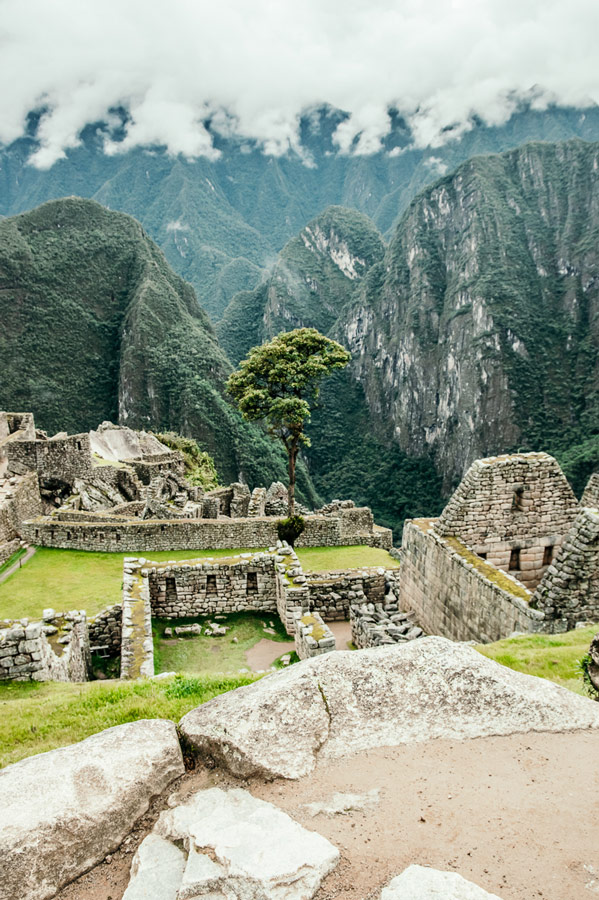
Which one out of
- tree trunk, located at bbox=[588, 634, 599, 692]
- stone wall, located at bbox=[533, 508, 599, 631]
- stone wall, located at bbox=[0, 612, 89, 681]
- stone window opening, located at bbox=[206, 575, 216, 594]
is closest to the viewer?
tree trunk, located at bbox=[588, 634, 599, 692]

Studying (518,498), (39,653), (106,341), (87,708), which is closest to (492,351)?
(106,341)

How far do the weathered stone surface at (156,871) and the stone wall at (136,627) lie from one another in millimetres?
4602

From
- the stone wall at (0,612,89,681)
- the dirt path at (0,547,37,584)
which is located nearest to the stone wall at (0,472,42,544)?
the dirt path at (0,547,37,584)

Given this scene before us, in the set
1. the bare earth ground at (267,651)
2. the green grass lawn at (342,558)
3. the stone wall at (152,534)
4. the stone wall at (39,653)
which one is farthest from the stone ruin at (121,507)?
the stone wall at (39,653)

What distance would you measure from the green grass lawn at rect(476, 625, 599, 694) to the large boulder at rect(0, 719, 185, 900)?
332cm

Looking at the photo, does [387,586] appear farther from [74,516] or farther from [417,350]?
[417,350]

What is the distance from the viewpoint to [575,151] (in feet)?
637

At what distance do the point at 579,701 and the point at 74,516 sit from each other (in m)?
16.0

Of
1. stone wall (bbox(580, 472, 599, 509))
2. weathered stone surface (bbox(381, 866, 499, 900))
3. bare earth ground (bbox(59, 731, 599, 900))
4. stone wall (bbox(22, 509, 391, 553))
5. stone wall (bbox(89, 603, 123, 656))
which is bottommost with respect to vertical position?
stone wall (bbox(89, 603, 123, 656))

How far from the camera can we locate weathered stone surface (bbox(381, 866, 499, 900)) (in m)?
1.89

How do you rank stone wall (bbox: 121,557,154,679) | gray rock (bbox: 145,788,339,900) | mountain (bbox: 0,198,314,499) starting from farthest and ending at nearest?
mountain (bbox: 0,198,314,499)
stone wall (bbox: 121,557,154,679)
gray rock (bbox: 145,788,339,900)

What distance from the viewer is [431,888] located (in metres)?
1.93

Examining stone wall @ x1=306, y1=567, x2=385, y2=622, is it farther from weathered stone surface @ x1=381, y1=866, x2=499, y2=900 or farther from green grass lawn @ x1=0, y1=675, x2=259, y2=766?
weathered stone surface @ x1=381, y1=866, x2=499, y2=900

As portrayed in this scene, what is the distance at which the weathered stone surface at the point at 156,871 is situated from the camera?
2.12 metres
